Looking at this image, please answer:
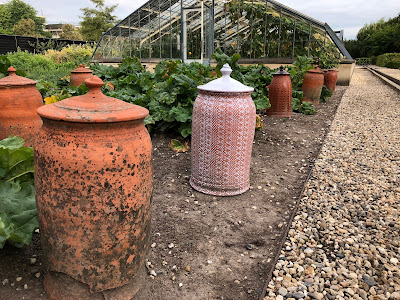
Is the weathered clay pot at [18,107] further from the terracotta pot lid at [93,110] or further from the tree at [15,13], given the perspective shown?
the tree at [15,13]

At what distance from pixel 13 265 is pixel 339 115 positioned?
7216mm

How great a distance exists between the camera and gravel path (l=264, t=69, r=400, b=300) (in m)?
2.04

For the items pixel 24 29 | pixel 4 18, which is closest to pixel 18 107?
pixel 24 29

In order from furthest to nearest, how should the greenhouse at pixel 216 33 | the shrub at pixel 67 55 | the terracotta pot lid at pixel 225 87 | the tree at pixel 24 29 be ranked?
the tree at pixel 24 29, the shrub at pixel 67 55, the greenhouse at pixel 216 33, the terracotta pot lid at pixel 225 87

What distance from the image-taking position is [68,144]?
154 centimetres

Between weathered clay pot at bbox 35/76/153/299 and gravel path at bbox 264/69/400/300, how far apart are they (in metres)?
0.96

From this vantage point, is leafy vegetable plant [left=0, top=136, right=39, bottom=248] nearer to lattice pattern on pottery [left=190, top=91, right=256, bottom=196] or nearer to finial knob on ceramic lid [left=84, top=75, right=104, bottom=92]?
finial knob on ceramic lid [left=84, top=75, right=104, bottom=92]

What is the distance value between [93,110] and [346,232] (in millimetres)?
2144

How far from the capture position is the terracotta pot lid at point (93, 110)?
1536 millimetres

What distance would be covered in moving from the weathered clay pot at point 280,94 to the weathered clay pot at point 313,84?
5.99 feet

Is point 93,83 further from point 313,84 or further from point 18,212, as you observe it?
point 313,84

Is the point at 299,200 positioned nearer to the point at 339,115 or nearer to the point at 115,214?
the point at 115,214

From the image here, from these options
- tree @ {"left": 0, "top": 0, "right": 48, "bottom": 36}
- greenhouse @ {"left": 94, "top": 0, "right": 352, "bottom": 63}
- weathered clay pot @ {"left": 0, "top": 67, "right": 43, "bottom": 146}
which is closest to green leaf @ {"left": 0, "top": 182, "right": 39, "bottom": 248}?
weathered clay pot @ {"left": 0, "top": 67, "right": 43, "bottom": 146}

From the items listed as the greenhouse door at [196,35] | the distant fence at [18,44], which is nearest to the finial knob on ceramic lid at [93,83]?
the greenhouse door at [196,35]
